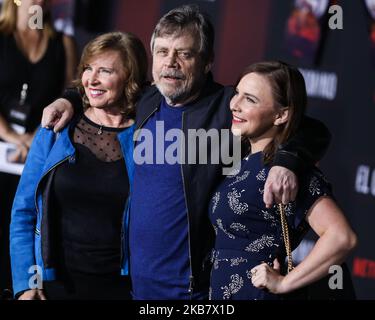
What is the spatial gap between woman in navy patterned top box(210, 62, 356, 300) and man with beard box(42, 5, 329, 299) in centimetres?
8

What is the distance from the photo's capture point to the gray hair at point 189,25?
317cm

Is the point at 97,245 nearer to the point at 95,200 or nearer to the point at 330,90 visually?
the point at 95,200

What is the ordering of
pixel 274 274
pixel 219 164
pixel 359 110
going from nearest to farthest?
pixel 274 274 < pixel 219 164 < pixel 359 110

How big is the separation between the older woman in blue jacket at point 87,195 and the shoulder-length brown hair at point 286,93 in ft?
1.64

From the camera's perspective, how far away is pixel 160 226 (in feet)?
10.3

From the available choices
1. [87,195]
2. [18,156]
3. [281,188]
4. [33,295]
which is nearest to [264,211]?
[281,188]

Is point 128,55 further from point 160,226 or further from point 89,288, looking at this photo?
point 89,288

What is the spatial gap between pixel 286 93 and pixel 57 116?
819 millimetres

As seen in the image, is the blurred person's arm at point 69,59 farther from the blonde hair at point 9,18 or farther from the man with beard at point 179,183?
the man with beard at point 179,183

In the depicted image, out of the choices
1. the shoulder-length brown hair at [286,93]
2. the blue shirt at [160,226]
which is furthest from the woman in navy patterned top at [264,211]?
the blue shirt at [160,226]

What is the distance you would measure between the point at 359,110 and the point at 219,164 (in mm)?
1857

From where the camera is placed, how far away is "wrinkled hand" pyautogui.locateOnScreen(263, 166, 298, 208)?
287cm
